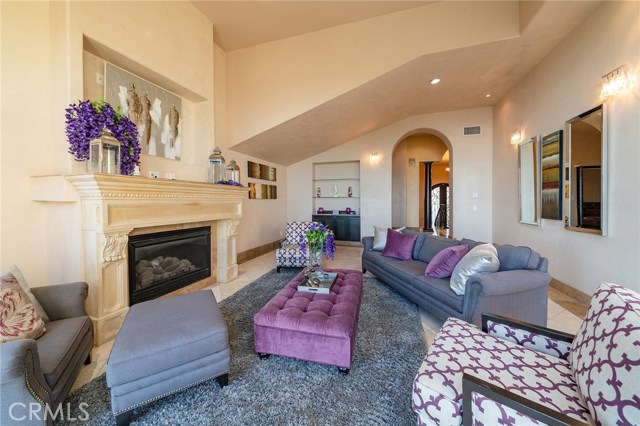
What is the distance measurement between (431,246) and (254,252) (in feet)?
12.2

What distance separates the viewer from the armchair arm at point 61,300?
171cm

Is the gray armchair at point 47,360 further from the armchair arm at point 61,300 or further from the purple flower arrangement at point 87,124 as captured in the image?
the purple flower arrangement at point 87,124

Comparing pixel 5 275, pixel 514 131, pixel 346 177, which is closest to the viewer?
pixel 5 275

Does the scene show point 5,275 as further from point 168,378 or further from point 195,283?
point 195,283

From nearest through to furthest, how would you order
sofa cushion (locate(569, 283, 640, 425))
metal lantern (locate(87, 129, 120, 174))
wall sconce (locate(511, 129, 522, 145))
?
1. sofa cushion (locate(569, 283, 640, 425))
2. metal lantern (locate(87, 129, 120, 174))
3. wall sconce (locate(511, 129, 522, 145))

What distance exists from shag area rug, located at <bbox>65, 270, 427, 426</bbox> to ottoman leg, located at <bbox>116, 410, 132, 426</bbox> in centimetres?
7

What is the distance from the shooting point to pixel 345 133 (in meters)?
5.87

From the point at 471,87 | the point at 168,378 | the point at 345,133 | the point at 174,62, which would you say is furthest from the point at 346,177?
the point at 168,378

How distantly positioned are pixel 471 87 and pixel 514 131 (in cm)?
111

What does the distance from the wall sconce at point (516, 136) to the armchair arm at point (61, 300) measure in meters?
6.08

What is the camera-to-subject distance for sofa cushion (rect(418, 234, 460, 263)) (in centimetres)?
306

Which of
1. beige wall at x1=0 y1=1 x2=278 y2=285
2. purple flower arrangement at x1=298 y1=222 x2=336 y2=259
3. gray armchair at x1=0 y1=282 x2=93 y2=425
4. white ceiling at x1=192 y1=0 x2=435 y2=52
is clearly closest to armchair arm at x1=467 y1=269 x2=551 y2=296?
purple flower arrangement at x1=298 y1=222 x2=336 y2=259

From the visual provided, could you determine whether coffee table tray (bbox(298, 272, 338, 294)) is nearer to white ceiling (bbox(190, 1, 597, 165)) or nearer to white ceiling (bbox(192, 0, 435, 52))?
white ceiling (bbox(190, 1, 597, 165))

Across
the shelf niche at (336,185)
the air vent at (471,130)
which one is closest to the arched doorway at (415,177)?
the shelf niche at (336,185)
